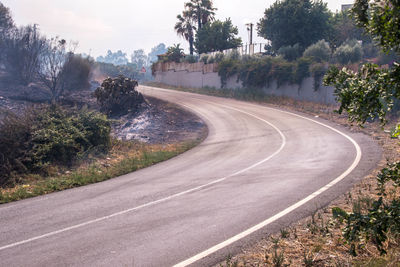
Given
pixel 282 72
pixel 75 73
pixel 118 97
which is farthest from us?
pixel 75 73

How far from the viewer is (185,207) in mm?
8516

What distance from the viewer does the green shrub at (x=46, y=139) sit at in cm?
1347

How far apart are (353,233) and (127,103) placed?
26677 mm

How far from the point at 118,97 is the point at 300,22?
28.3 meters

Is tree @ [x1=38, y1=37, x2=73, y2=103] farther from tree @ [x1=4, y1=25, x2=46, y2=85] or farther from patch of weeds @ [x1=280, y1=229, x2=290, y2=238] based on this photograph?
patch of weeds @ [x1=280, y1=229, x2=290, y2=238]

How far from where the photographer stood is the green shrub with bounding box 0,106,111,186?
13469 millimetres

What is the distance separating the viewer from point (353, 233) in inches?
135

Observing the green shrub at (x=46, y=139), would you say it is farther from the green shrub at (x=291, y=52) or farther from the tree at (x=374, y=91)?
the green shrub at (x=291, y=52)

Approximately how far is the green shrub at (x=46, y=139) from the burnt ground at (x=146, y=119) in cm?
197

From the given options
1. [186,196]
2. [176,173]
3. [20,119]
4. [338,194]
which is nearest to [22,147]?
[20,119]

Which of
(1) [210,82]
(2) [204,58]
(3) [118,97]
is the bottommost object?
(3) [118,97]

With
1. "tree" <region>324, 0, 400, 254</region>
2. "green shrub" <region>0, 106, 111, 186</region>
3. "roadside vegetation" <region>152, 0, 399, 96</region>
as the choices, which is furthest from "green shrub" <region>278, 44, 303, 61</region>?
"tree" <region>324, 0, 400, 254</region>

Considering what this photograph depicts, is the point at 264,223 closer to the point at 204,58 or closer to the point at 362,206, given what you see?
the point at 362,206

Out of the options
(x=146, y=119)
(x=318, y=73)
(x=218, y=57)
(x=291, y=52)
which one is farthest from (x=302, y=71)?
(x=218, y=57)
